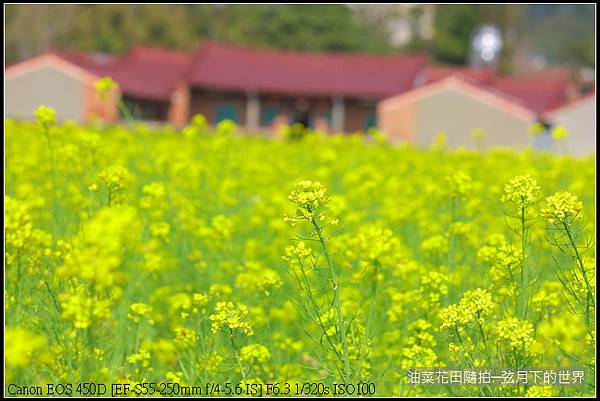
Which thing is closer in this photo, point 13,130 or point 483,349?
point 483,349

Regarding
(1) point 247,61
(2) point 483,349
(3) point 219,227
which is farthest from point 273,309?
(1) point 247,61

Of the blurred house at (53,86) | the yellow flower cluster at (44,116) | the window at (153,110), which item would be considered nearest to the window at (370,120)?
the window at (153,110)

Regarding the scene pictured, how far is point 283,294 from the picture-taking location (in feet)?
11.8

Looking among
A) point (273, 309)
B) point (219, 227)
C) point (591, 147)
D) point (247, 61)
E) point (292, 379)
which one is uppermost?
point (247, 61)

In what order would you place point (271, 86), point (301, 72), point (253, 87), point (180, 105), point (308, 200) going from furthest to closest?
1. point (180, 105)
2. point (301, 72)
3. point (271, 86)
4. point (253, 87)
5. point (308, 200)

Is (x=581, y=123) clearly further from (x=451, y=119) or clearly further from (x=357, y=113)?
(x=357, y=113)

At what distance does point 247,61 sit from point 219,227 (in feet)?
80.2

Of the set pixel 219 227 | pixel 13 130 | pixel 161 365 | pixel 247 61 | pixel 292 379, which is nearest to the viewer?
pixel 292 379

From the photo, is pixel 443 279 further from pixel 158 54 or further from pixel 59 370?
pixel 158 54

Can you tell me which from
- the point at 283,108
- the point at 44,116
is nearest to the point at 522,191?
the point at 44,116

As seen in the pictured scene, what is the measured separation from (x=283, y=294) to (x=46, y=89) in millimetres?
21180

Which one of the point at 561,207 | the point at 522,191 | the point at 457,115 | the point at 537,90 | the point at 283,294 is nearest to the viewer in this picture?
the point at 561,207

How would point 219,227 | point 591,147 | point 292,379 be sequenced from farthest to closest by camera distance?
1. point 591,147
2. point 219,227
3. point 292,379

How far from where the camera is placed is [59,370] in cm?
257
